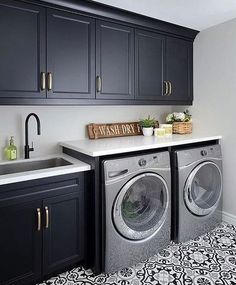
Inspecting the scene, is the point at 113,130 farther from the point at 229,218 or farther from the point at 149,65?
the point at 229,218

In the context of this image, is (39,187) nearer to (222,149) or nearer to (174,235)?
(174,235)

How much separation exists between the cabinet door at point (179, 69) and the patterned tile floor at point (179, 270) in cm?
161

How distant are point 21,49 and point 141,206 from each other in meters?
1.62

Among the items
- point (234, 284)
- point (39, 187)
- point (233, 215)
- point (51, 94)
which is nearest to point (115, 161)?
point (39, 187)

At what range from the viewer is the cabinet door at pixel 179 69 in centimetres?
277

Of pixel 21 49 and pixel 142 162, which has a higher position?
pixel 21 49

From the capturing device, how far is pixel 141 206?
7.18 ft

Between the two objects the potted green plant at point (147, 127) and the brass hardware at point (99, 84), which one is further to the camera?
the potted green plant at point (147, 127)

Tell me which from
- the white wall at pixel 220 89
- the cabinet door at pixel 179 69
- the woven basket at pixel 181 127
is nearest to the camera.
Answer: the white wall at pixel 220 89

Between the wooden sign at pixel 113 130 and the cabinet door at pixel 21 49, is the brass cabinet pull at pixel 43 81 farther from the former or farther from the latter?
the wooden sign at pixel 113 130

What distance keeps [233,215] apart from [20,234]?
224 cm

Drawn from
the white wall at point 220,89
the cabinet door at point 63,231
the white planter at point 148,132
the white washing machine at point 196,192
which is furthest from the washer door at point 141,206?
the white wall at point 220,89

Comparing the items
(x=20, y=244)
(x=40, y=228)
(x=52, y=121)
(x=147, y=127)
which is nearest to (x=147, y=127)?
(x=147, y=127)

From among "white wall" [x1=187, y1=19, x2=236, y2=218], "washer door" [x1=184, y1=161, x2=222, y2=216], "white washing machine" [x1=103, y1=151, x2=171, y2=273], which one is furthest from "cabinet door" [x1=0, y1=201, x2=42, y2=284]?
"white wall" [x1=187, y1=19, x2=236, y2=218]
